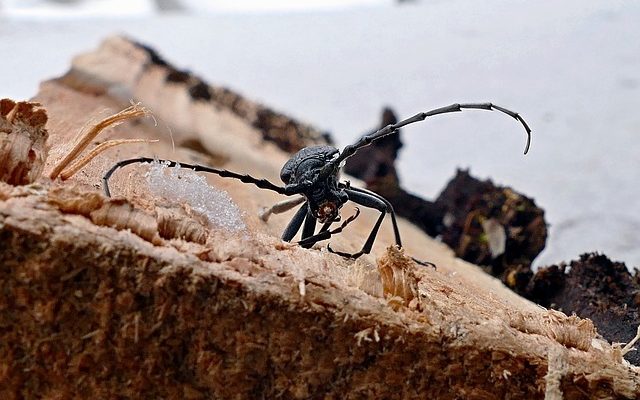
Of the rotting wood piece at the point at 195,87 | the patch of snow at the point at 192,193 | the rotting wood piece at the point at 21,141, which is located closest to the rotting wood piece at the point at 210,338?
the rotting wood piece at the point at 21,141

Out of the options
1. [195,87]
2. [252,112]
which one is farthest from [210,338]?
[252,112]

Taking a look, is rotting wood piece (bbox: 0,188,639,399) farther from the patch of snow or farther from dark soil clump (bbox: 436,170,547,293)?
dark soil clump (bbox: 436,170,547,293)

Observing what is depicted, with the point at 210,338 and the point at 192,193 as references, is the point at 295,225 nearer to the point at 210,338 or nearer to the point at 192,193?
the point at 192,193

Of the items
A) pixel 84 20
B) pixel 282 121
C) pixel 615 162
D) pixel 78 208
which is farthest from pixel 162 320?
pixel 84 20

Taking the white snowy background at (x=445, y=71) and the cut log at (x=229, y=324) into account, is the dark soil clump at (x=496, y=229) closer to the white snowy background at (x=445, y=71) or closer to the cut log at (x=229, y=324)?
the white snowy background at (x=445, y=71)

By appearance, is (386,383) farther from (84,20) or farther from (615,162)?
(84,20)
